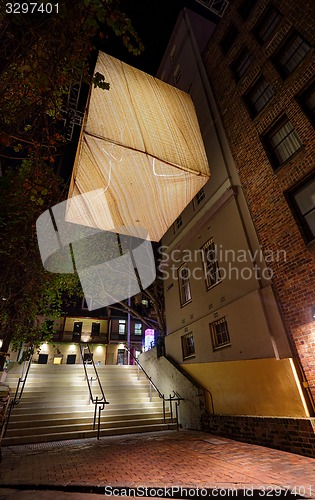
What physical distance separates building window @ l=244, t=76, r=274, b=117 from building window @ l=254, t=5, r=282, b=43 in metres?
1.49

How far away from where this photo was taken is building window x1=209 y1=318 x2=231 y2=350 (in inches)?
321

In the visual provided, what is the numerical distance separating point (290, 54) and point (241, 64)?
2615mm

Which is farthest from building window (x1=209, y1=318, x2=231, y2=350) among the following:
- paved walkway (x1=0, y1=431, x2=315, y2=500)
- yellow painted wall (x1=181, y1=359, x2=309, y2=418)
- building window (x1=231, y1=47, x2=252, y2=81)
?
building window (x1=231, y1=47, x2=252, y2=81)

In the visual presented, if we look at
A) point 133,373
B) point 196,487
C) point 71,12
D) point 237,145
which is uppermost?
point 237,145

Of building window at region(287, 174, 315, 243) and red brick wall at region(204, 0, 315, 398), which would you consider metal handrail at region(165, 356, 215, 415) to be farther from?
building window at region(287, 174, 315, 243)

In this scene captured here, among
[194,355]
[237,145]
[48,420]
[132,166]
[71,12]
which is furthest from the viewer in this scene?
[194,355]

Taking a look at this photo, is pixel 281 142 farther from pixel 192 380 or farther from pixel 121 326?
pixel 121 326

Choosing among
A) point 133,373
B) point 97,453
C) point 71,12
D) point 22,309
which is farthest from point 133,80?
point 133,373

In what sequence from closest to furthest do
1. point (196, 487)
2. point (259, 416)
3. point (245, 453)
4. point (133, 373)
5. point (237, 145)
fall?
point (196, 487), point (245, 453), point (259, 416), point (237, 145), point (133, 373)

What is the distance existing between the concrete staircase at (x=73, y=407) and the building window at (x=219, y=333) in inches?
125

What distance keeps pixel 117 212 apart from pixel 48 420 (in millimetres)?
6809

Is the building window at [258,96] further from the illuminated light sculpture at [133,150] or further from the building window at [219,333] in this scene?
the building window at [219,333]

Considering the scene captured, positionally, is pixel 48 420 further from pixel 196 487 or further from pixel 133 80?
pixel 133 80

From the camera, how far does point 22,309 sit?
9.24m
